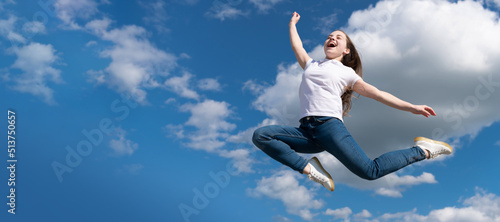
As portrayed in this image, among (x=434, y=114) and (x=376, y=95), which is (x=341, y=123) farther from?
(x=434, y=114)

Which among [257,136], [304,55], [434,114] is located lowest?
[434,114]

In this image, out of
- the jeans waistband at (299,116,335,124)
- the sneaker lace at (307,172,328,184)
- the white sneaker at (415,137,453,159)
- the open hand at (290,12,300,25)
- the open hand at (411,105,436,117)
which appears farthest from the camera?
the open hand at (290,12,300,25)

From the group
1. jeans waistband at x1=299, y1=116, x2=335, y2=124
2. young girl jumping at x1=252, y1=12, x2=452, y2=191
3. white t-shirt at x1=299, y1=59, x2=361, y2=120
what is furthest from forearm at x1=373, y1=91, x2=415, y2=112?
jeans waistband at x1=299, y1=116, x2=335, y2=124

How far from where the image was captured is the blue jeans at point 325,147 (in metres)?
4.67

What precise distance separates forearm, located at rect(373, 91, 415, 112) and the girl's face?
89 cm

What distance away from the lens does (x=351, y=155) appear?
4.65m

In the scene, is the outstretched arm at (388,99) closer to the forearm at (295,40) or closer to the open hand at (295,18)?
the forearm at (295,40)

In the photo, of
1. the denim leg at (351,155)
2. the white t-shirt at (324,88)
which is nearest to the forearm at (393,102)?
the white t-shirt at (324,88)

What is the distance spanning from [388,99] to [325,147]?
97cm

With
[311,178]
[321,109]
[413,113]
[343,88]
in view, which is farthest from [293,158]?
[413,113]

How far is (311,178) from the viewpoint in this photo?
192 inches

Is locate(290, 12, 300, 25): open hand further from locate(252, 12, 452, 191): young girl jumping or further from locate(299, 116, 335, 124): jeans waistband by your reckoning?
locate(299, 116, 335, 124): jeans waistband

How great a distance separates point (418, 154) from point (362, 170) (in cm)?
87

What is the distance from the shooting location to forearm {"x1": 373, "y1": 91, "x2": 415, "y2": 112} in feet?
15.4
